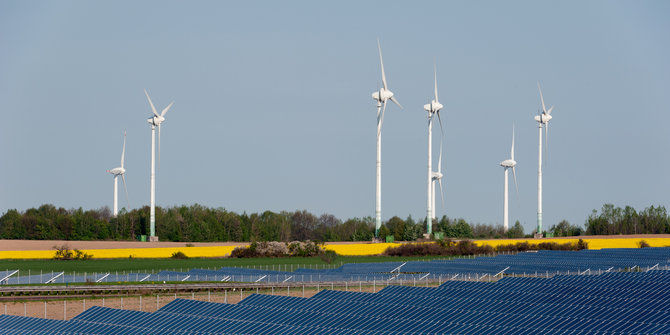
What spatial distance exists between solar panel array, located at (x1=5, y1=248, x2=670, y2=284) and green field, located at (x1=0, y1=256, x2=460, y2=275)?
1129 centimetres

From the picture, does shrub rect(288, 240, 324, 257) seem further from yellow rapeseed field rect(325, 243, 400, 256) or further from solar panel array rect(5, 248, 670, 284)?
solar panel array rect(5, 248, 670, 284)

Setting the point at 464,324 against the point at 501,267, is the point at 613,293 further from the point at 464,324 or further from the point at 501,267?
the point at 501,267

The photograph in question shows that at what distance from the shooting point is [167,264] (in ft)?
493

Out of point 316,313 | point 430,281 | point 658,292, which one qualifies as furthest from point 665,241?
point 316,313

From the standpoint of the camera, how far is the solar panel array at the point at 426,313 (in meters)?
62.4

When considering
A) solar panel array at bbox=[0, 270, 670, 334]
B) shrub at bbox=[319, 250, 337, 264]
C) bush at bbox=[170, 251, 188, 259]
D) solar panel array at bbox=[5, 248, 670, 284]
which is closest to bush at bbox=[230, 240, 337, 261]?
shrub at bbox=[319, 250, 337, 264]

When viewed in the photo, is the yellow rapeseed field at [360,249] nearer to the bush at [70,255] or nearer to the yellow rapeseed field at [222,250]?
the yellow rapeseed field at [222,250]

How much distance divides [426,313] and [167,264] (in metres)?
86.9

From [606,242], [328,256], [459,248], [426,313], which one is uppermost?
[606,242]

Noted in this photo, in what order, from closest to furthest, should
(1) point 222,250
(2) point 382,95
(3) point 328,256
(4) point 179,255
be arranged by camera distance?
1. (4) point 179,255
2. (3) point 328,256
3. (1) point 222,250
4. (2) point 382,95

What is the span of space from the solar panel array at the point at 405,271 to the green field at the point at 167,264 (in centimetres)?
1129

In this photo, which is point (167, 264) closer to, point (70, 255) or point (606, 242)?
point (70, 255)

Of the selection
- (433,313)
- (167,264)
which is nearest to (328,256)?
(167,264)

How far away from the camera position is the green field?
139625 mm
